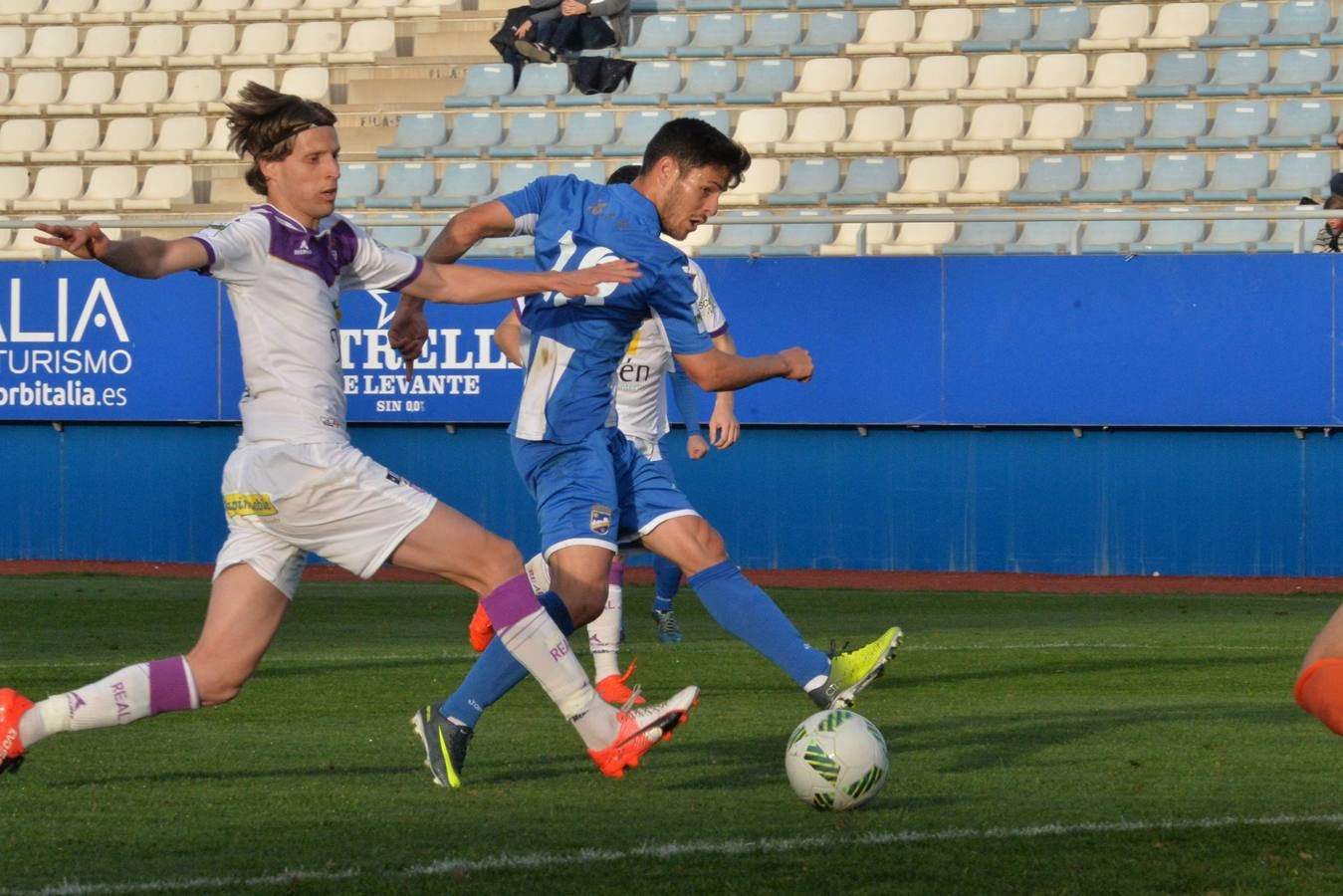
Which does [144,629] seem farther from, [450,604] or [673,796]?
[673,796]

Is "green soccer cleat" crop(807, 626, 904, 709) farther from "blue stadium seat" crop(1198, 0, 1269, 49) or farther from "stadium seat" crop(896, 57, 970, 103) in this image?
"blue stadium seat" crop(1198, 0, 1269, 49)

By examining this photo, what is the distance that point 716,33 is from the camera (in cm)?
2406

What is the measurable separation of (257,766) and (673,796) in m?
1.69

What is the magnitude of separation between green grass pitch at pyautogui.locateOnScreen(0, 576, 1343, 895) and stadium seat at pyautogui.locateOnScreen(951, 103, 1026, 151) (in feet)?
34.8

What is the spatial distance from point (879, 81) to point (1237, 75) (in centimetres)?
395

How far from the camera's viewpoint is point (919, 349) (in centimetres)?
1861

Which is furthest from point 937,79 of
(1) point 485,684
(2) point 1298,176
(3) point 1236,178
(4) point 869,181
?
(1) point 485,684

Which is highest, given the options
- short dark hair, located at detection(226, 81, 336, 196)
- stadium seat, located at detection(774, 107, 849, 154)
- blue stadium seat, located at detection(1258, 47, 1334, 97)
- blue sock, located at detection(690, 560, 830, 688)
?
blue stadium seat, located at detection(1258, 47, 1334, 97)

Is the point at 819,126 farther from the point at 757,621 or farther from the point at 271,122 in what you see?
the point at 271,122

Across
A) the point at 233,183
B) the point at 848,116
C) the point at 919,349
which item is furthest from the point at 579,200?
the point at 233,183

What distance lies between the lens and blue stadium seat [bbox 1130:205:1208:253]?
1895 cm

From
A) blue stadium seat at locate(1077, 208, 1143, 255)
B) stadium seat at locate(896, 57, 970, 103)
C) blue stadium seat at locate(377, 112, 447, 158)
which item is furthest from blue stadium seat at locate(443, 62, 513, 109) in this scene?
blue stadium seat at locate(1077, 208, 1143, 255)

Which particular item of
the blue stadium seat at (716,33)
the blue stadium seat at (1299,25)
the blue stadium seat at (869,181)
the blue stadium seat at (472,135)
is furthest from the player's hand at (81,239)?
the blue stadium seat at (1299,25)

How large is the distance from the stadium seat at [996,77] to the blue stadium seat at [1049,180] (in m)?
1.40
